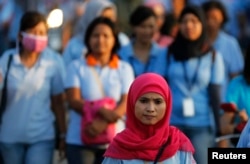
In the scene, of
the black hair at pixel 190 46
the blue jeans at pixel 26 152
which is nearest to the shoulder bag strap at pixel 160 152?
the blue jeans at pixel 26 152

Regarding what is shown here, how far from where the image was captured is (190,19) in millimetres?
11281

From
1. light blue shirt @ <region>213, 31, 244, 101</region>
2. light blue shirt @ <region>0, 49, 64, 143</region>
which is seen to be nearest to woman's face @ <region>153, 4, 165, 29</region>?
light blue shirt @ <region>213, 31, 244, 101</region>

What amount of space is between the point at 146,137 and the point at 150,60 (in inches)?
139

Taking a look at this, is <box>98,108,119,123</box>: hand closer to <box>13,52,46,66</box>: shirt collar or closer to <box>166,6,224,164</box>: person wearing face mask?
<box>13,52,46,66</box>: shirt collar

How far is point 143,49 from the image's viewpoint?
11.6 m

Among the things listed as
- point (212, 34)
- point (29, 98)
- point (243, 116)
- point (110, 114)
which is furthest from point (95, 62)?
point (212, 34)

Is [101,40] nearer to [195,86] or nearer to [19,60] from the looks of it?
[19,60]

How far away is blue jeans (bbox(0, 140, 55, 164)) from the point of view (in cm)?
1038

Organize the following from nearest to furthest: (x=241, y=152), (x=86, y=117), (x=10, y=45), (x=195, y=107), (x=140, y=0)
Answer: (x=241, y=152) < (x=86, y=117) < (x=195, y=107) < (x=10, y=45) < (x=140, y=0)

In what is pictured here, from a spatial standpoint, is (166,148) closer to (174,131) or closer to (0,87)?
(174,131)

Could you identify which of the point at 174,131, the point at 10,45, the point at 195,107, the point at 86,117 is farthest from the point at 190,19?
the point at 10,45

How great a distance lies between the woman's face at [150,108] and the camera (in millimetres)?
7965

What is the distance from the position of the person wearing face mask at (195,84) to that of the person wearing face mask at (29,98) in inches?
45.0

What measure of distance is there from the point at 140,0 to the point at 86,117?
6.77 metres
